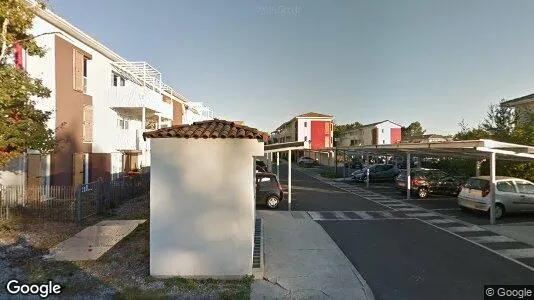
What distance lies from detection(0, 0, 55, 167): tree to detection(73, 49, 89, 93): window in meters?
6.21

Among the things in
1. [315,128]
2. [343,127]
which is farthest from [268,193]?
[343,127]

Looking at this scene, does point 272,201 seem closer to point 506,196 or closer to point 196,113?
point 506,196

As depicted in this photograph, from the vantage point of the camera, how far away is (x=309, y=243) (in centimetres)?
895

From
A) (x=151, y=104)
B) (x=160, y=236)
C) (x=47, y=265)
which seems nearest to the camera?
(x=160, y=236)

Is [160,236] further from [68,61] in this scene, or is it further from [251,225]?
[68,61]

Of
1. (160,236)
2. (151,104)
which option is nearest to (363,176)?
(151,104)

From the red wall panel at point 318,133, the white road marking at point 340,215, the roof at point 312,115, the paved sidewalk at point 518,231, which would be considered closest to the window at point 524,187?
the paved sidewalk at point 518,231

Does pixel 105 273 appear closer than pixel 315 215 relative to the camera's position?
Result: Yes

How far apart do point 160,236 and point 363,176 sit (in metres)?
21.7

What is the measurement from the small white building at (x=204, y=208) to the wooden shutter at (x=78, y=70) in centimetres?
1257

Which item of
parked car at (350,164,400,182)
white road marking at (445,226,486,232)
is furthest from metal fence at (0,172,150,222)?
parked car at (350,164,400,182)

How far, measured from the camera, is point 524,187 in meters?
12.5

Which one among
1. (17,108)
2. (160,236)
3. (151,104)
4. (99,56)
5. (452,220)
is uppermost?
(99,56)

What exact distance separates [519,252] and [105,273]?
9.54 meters
